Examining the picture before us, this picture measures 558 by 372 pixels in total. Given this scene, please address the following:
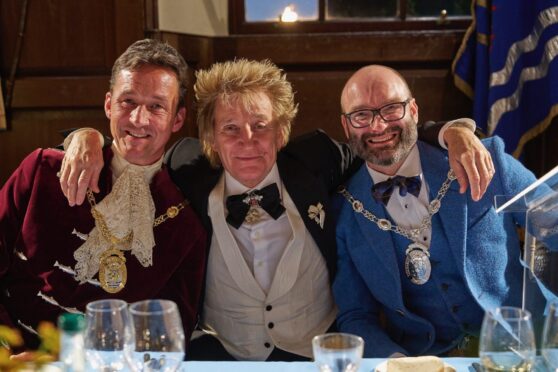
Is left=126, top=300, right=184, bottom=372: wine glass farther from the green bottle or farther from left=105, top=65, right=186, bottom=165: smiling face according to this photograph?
left=105, top=65, right=186, bottom=165: smiling face

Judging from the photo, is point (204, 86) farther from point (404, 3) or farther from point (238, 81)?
point (404, 3)

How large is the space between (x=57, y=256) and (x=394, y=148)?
1.11 m

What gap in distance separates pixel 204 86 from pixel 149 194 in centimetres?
41

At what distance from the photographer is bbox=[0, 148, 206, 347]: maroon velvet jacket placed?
2.14 meters

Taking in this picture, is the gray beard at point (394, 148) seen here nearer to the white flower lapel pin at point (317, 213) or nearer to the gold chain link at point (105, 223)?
the white flower lapel pin at point (317, 213)

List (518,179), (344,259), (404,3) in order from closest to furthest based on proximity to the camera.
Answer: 1. (518,179)
2. (344,259)
3. (404,3)

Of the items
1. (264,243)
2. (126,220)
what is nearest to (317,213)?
(264,243)

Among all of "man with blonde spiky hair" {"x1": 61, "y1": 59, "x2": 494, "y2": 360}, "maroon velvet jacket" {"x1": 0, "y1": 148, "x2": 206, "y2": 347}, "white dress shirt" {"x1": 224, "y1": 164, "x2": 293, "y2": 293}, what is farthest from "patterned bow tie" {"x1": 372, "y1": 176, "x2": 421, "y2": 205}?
"maroon velvet jacket" {"x1": 0, "y1": 148, "x2": 206, "y2": 347}

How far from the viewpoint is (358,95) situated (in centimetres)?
221

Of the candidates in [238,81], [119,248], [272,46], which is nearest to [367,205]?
[238,81]

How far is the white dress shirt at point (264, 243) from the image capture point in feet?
7.29

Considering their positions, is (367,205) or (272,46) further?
(272,46)

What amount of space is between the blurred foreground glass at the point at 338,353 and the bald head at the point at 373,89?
1.13 meters

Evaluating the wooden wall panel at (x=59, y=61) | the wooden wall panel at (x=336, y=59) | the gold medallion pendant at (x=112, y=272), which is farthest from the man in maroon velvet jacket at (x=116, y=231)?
the wooden wall panel at (x=336, y=59)
